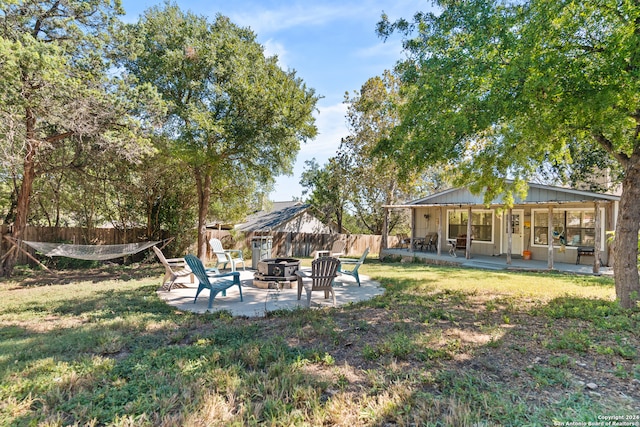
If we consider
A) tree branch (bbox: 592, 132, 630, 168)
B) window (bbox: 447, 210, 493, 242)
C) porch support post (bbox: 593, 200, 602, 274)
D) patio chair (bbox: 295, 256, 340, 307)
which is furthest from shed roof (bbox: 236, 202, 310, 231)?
tree branch (bbox: 592, 132, 630, 168)

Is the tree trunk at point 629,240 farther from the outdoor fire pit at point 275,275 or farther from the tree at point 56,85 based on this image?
the tree at point 56,85

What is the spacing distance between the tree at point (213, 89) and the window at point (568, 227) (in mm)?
10093

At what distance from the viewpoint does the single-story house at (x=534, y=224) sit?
10984mm

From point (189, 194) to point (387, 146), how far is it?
10.2 meters

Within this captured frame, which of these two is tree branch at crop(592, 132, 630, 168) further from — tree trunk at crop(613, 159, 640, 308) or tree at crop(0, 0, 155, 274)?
tree at crop(0, 0, 155, 274)

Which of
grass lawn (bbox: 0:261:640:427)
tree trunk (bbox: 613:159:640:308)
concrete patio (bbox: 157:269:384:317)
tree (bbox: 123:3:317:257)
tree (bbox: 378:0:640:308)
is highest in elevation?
tree (bbox: 123:3:317:257)

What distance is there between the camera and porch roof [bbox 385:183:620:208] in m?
10.8

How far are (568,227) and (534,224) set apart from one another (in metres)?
1.11

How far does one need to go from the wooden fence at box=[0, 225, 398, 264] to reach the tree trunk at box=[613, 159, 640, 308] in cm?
832

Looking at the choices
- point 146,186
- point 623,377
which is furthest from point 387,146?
point 146,186

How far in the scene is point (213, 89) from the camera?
986cm

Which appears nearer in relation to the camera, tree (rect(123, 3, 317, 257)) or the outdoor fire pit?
the outdoor fire pit

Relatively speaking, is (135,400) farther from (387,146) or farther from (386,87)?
(386,87)

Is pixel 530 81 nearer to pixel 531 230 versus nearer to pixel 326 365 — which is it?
pixel 326 365
